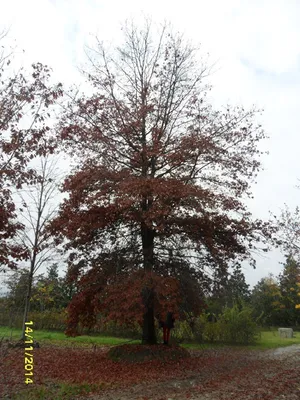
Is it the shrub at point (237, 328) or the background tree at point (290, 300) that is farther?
the background tree at point (290, 300)

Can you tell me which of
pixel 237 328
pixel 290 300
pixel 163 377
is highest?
pixel 290 300

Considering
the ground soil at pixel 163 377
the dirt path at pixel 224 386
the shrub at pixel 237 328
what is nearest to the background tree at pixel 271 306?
the shrub at pixel 237 328

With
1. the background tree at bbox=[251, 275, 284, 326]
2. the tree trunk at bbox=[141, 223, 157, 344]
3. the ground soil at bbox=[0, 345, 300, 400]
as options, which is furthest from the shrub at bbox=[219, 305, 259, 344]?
the background tree at bbox=[251, 275, 284, 326]

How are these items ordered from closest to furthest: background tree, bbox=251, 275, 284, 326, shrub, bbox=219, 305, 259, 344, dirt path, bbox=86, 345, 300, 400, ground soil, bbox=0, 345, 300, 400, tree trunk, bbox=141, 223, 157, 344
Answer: dirt path, bbox=86, 345, 300, 400
ground soil, bbox=0, 345, 300, 400
tree trunk, bbox=141, 223, 157, 344
shrub, bbox=219, 305, 259, 344
background tree, bbox=251, 275, 284, 326

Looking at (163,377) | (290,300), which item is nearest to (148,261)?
(163,377)

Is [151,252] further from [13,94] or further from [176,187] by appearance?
[13,94]

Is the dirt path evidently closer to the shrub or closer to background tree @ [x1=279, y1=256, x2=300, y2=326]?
the shrub

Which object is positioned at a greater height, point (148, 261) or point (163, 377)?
point (148, 261)

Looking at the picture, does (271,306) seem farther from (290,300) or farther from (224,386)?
(224,386)

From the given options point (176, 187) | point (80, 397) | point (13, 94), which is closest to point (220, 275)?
point (176, 187)

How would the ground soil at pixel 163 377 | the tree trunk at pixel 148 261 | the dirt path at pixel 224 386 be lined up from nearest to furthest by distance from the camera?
the dirt path at pixel 224 386 < the ground soil at pixel 163 377 < the tree trunk at pixel 148 261

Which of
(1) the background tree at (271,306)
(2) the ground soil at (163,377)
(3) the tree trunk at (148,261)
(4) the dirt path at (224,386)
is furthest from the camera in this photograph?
(1) the background tree at (271,306)

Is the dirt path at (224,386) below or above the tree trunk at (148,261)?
below

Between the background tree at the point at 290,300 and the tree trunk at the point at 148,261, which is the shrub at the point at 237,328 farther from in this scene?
the background tree at the point at 290,300
